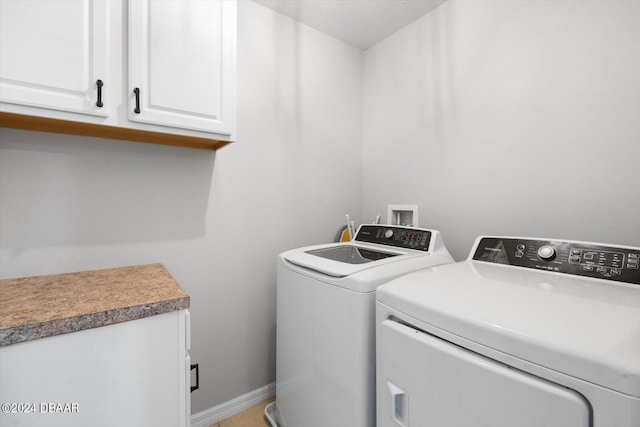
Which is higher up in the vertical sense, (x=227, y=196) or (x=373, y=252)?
(x=227, y=196)

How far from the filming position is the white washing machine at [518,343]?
0.54 meters

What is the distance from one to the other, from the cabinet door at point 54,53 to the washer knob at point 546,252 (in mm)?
1814

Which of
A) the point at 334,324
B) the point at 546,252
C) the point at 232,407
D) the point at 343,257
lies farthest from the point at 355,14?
the point at 232,407

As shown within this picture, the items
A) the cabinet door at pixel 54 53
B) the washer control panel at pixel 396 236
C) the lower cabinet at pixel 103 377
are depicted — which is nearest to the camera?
the lower cabinet at pixel 103 377

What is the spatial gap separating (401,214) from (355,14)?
54.7 inches

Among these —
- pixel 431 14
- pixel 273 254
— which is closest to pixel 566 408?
pixel 273 254

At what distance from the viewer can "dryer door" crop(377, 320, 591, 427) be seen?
22.7 inches

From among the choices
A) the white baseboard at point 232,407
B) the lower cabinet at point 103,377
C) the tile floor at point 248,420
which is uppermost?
the lower cabinet at point 103,377

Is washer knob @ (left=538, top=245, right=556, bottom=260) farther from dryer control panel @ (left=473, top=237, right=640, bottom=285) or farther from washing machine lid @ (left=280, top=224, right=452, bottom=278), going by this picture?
washing machine lid @ (left=280, top=224, right=452, bottom=278)

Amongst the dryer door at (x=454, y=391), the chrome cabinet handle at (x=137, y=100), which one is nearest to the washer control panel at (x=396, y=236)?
the dryer door at (x=454, y=391)

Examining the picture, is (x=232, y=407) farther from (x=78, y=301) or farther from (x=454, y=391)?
(x=454, y=391)

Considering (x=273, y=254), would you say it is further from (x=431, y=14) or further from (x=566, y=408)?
(x=431, y=14)

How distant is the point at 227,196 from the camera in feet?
5.67

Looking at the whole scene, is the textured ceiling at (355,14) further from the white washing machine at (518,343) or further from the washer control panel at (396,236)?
the white washing machine at (518,343)
